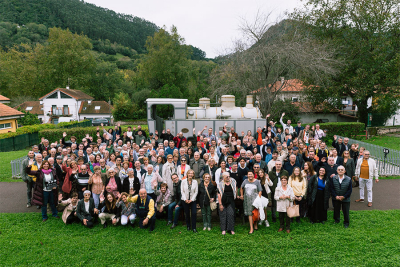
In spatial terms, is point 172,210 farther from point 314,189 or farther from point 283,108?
point 283,108

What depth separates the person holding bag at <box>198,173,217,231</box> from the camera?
6480mm

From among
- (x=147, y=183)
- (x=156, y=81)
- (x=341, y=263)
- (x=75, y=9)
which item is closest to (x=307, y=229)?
(x=341, y=263)

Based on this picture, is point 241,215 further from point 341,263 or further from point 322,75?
point 322,75

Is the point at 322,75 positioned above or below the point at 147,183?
above

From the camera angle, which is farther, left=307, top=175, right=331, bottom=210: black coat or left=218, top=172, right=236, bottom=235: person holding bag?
left=307, top=175, right=331, bottom=210: black coat

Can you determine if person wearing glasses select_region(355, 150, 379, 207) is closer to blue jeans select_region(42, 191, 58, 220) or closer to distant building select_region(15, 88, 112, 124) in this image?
blue jeans select_region(42, 191, 58, 220)

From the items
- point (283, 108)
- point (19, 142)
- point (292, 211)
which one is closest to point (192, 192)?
point (292, 211)

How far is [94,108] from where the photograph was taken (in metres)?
46.9

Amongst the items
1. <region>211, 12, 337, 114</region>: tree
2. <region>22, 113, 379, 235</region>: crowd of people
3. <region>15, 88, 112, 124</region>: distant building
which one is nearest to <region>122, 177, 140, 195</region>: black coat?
<region>22, 113, 379, 235</region>: crowd of people

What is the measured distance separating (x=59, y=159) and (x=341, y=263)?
8.31 meters

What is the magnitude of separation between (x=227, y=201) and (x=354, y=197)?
17.6 feet

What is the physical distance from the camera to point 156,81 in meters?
44.2

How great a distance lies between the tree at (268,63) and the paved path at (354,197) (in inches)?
379

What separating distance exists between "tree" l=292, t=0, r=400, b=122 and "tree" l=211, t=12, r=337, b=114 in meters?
2.60
